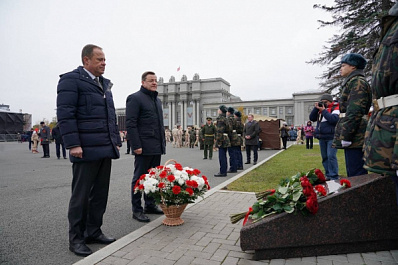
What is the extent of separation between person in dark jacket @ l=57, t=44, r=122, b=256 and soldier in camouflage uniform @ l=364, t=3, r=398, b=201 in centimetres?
275

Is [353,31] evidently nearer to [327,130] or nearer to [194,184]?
→ [327,130]

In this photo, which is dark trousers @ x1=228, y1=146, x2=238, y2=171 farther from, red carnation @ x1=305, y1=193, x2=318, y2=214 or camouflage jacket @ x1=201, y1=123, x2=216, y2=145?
red carnation @ x1=305, y1=193, x2=318, y2=214

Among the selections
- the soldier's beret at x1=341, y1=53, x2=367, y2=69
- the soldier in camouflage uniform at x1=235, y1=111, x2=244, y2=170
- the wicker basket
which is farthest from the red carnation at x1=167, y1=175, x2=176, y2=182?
the soldier in camouflage uniform at x1=235, y1=111, x2=244, y2=170

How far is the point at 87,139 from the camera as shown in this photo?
324cm

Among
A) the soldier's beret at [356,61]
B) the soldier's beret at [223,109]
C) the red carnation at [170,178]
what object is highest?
the soldier's beret at [356,61]

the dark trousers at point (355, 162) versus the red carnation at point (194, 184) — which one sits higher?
the dark trousers at point (355, 162)

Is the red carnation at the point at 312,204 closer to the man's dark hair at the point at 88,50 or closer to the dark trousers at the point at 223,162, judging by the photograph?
the man's dark hair at the point at 88,50

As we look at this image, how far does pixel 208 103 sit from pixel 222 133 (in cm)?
7488

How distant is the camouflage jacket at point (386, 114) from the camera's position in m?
1.90

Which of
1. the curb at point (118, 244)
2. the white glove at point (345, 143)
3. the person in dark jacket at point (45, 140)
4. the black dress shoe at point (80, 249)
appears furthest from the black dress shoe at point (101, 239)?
the person in dark jacket at point (45, 140)

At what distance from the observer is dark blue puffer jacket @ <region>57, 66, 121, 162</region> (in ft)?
10.1

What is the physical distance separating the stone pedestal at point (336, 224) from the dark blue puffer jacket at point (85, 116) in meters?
1.92

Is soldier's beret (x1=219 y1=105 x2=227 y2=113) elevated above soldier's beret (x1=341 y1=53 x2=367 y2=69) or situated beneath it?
situated beneath

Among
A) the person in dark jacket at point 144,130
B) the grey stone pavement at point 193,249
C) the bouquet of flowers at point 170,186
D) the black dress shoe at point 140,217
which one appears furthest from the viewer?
the person in dark jacket at point 144,130
